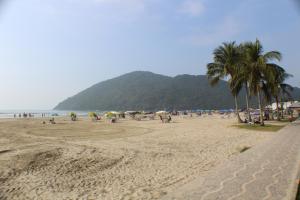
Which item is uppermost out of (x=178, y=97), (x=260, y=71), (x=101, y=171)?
(x=178, y=97)

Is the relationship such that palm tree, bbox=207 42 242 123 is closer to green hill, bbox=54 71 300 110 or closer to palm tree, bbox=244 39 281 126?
palm tree, bbox=244 39 281 126

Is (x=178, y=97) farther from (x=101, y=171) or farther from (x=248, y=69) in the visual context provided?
(x=101, y=171)

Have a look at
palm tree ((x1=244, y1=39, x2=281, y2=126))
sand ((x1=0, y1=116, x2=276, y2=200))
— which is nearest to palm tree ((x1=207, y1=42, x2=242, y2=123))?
palm tree ((x1=244, y1=39, x2=281, y2=126))

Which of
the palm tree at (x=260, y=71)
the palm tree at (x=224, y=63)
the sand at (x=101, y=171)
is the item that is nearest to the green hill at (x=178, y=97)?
the palm tree at (x=224, y=63)

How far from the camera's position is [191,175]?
24.2 ft

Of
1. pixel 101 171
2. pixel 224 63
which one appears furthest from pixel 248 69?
pixel 101 171

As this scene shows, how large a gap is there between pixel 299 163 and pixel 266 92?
22.9 meters

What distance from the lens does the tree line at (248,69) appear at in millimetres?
24672

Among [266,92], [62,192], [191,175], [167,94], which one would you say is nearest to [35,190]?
[62,192]

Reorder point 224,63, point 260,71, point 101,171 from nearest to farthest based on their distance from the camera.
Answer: point 101,171
point 260,71
point 224,63

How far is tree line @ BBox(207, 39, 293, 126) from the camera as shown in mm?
24672

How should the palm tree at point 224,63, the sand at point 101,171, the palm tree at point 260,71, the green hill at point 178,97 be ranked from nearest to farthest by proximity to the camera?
the sand at point 101,171 → the palm tree at point 260,71 → the palm tree at point 224,63 → the green hill at point 178,97

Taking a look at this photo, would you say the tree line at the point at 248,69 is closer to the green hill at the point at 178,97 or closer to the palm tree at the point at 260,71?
the palm tree at the point at 260,71

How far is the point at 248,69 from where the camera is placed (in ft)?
82.5
